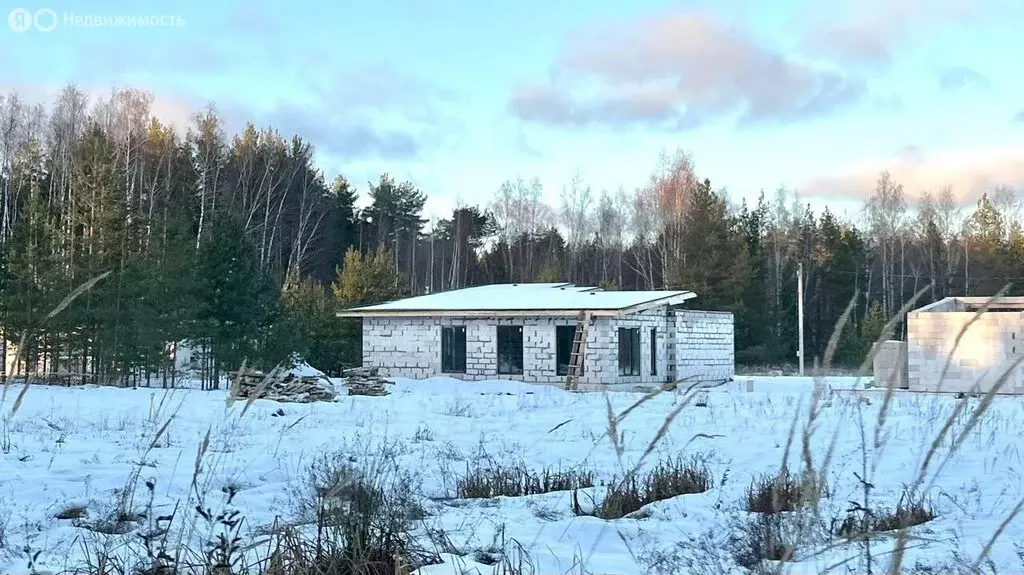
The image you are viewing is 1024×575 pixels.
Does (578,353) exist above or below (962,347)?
below

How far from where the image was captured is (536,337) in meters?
23.1

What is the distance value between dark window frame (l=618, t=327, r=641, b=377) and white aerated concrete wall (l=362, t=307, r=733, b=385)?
0.44 ft

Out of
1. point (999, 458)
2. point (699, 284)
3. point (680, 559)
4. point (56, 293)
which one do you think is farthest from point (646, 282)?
point (680, 559)

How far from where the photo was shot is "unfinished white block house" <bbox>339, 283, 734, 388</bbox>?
22406 mm

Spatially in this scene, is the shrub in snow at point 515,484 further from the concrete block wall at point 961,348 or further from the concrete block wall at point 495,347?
the concrete block wall at point 495,347

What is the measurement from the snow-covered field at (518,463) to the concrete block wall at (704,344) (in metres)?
9.65

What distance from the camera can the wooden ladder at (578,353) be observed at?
72.2 ft

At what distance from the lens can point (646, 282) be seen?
45188 mm

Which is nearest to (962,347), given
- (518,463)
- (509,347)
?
(509,347)

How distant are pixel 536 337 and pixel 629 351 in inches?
106

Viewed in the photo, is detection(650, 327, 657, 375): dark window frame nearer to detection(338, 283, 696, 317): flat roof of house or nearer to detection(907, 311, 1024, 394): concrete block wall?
detection(338, 283, 696, 317): flat roof of house

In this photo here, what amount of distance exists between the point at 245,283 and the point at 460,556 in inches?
717

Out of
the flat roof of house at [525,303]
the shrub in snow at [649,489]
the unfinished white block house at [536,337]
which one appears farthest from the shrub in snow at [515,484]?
the flat roof of house at [525,303]

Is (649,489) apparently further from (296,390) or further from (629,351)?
(629,351)
